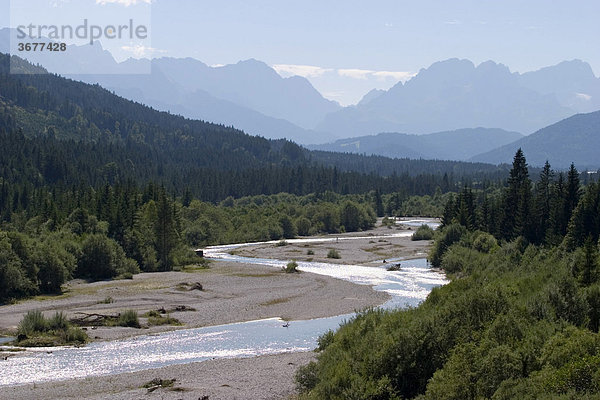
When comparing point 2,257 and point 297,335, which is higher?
point 2,257

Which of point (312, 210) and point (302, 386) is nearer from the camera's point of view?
point (302, 386)

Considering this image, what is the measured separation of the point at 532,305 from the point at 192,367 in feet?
61.8

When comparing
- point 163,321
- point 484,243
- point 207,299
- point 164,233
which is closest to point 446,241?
point 484,243

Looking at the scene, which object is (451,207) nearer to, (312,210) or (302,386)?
(312,210)

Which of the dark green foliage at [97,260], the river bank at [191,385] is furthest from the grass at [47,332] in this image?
the dark green foliage at [97,260]

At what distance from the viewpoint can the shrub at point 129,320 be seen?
4872 cm

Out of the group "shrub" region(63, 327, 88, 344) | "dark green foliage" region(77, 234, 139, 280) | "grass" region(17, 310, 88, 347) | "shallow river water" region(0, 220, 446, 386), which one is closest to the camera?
"shallow river water" region(0, 220, 446, 386)

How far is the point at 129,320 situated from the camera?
48812 millimetres

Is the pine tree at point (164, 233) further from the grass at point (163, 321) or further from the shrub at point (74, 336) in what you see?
the shrub at point (74, 336)

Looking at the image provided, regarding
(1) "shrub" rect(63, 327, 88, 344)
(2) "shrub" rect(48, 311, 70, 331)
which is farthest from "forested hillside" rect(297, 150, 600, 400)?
(2) "shrub" rect(48, 311, 70, 331)

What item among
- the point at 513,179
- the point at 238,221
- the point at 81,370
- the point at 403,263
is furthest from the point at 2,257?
the point at 238,221

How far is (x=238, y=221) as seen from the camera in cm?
14750

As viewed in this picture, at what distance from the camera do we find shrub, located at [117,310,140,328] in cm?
4872

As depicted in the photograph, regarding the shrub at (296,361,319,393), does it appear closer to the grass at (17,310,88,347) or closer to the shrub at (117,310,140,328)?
the grass at (17,310,88,347)
